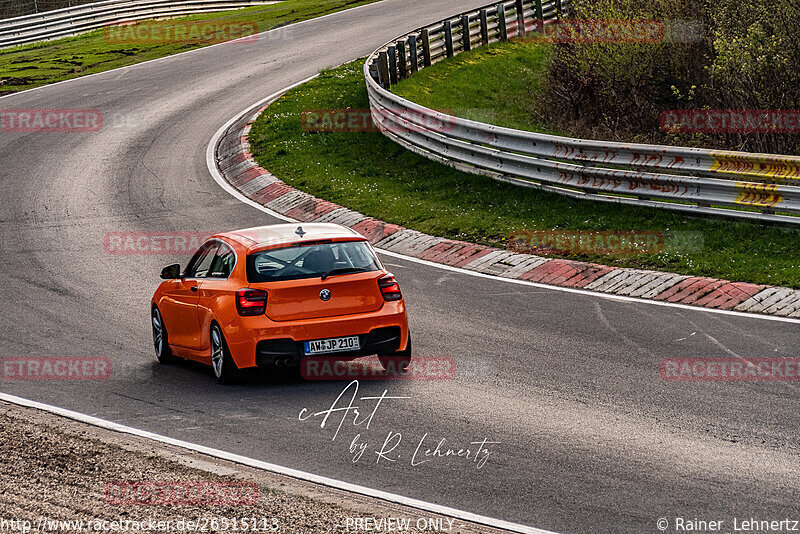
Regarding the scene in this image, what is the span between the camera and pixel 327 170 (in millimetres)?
20562

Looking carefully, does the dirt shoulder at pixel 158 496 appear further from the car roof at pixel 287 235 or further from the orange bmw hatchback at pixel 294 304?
the car roof at pixel 287 235

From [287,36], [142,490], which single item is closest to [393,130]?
[142,490]

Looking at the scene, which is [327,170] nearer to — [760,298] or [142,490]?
Answer: [760,298]

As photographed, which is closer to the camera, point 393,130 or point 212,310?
point 212,310

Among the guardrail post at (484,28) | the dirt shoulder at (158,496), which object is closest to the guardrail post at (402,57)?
the guardrail post at (484,28)

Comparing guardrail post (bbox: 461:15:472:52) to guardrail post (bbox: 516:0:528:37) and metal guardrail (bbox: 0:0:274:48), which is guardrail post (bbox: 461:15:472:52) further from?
metal guardrail (bbox: 0:0:274:48)

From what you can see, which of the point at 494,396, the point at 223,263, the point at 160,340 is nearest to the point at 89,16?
the point at 160,340

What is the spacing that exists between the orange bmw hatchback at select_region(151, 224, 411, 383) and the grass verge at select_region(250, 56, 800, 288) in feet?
15.3

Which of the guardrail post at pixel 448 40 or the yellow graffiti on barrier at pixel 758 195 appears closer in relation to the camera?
the yellow graffiti on barrier at pixel 758 195

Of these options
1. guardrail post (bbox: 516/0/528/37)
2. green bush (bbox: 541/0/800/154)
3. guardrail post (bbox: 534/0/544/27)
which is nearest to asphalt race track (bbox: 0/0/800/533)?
green bush (bbox: 541/0/800/154)

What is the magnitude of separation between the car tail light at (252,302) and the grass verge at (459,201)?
222 inches

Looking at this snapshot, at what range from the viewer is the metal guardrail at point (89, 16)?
3959cm

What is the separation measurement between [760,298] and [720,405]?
338cm

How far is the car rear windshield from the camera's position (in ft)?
32.4
